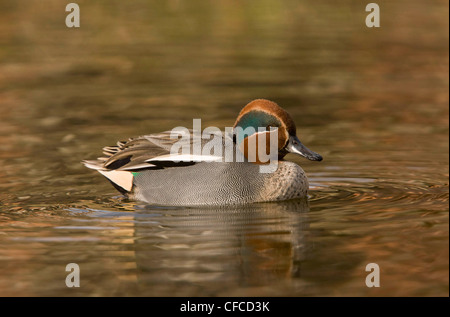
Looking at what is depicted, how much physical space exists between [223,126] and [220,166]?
3.09m

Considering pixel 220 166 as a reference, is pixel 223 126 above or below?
above

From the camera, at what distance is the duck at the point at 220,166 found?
8.40m

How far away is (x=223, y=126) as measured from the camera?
37.6 ft

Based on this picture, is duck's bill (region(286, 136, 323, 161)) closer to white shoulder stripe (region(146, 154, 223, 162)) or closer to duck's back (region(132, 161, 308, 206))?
duck's back (region(132, 161, 308, 206))

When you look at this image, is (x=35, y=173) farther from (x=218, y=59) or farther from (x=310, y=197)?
(x=218, y=59)

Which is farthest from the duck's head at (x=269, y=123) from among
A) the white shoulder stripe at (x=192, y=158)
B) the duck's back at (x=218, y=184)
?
the white shoulder stripe at (x=192, y=158)

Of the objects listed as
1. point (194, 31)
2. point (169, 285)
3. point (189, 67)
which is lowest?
point (169, 285)

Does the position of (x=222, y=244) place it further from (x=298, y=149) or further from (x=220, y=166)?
(x=298, y=149)

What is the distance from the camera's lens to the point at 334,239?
23.9 feet

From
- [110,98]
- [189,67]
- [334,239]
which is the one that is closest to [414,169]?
[334,239]

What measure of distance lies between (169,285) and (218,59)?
10323 mm

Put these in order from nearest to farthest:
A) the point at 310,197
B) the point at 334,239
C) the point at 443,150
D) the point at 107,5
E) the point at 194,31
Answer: the point at 334,239 → the point at 310,197 → the point at 443,150 → the point at 194,31 → the point at 107,5

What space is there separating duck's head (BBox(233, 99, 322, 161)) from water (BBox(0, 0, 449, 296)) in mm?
596

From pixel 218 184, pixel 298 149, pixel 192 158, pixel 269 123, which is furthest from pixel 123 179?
pixel 298 149
